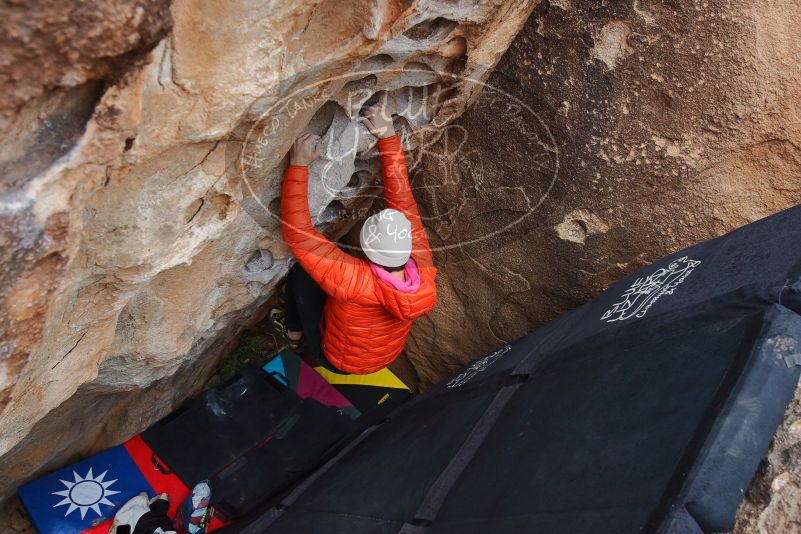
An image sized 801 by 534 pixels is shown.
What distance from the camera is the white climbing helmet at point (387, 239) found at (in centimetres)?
200

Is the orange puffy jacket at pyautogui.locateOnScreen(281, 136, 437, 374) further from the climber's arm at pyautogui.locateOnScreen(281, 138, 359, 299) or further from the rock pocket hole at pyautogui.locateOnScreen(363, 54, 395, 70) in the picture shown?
the rock pocket hole at pyautogui.locateOnScreen(363, 54, 395, 70)

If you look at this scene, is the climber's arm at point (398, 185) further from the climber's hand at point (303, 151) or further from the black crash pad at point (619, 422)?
the black crash pad at point (619, 422)

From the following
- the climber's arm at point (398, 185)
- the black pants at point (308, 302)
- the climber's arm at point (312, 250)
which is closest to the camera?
the climber's arm at point (312, 250)

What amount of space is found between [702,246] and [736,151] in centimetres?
31

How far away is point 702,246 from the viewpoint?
1950 millimetres

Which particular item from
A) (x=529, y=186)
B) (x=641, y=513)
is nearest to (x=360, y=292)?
(x=529, y=186)

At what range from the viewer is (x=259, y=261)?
2264 mm

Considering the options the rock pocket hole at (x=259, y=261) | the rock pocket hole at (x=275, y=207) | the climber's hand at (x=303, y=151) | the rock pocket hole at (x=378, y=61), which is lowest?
the rock pocket hole at (x=259, y=261)

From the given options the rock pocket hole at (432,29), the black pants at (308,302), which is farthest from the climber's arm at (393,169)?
the black pants at (308,302)

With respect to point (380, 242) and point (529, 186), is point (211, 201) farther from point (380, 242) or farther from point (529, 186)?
point (529, 186)

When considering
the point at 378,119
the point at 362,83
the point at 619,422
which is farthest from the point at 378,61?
the point at 619,422

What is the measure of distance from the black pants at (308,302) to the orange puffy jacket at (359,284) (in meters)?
0.10

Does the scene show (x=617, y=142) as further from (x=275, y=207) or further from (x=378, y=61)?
(x=275, y=207)

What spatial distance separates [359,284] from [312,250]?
0.19m
